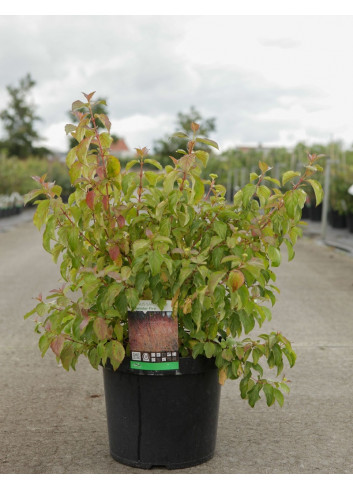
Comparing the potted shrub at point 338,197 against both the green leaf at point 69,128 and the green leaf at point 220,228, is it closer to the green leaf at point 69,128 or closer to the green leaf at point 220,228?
the green leaf at point 220,228

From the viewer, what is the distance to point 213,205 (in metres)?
3.74

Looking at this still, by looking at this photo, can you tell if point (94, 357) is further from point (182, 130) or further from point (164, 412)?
point (182, 130)

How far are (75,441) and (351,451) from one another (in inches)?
59.1

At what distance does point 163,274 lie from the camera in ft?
11.2

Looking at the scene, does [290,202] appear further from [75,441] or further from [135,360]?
[75,441]

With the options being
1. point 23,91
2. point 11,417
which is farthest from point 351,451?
point 23,91

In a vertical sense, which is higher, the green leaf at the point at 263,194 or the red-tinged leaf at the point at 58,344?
the green leaf at the point at 263,194

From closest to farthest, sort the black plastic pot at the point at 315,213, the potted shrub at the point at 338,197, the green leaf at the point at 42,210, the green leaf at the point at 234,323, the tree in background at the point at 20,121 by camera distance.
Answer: the green leaf at the point at 42,210 → the green leaf at the point at 234,323 → the potted shrub at the point at 338,197 → the black plastic pot at the point at 315,213 → the tree in background at the point at 20,121

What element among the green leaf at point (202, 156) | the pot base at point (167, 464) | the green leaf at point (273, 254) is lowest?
the pot base at point (167, 464)

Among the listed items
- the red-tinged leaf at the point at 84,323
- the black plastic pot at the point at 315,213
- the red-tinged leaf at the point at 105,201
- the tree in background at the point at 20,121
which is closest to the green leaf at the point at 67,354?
the red-tinged leaf at the point at 84,323

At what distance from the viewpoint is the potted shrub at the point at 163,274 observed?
3.40m

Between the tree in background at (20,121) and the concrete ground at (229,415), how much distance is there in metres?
73.6

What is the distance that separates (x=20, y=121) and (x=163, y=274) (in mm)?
80130

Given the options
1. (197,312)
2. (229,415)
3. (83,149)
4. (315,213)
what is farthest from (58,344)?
(315,213)
